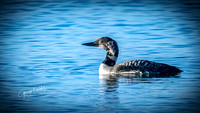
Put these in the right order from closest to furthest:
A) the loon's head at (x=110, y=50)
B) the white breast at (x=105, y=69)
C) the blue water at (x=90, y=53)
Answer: the blue water at (x=90, y=53)
the white breast at (x=105, y=69)
the loon's head at (x=110, y=50)

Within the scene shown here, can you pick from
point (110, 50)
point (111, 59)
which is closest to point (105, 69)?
point (111, 59)

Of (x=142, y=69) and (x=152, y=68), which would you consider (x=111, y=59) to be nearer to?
(x=142, y=69)

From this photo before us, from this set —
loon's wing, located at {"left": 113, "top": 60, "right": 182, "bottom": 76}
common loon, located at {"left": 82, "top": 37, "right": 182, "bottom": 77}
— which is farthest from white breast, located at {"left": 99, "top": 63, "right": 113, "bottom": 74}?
loon's wing, located at {"left": 113, "top": 60, "right": 182, "bottom": 76}

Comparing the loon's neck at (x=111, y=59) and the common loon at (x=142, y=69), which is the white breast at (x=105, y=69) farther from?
the loon's neck at (x=111, y=59)

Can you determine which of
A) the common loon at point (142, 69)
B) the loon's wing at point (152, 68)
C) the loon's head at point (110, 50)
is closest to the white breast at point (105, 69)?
the common loon at point (142, 69)

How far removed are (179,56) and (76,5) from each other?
32.6 ft

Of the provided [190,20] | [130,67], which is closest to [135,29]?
[190,20]

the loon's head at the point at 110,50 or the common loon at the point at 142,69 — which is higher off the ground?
the loon's head at the point at 110,50

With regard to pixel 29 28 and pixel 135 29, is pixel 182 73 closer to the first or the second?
pixel 135 29

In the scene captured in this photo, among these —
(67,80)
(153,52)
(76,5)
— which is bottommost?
(67,80)

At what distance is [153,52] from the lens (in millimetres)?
10164

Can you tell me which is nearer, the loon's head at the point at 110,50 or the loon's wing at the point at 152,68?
the loon's wing at the point at 152,68

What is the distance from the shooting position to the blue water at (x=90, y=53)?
609cm

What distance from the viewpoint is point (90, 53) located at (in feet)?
34.1
